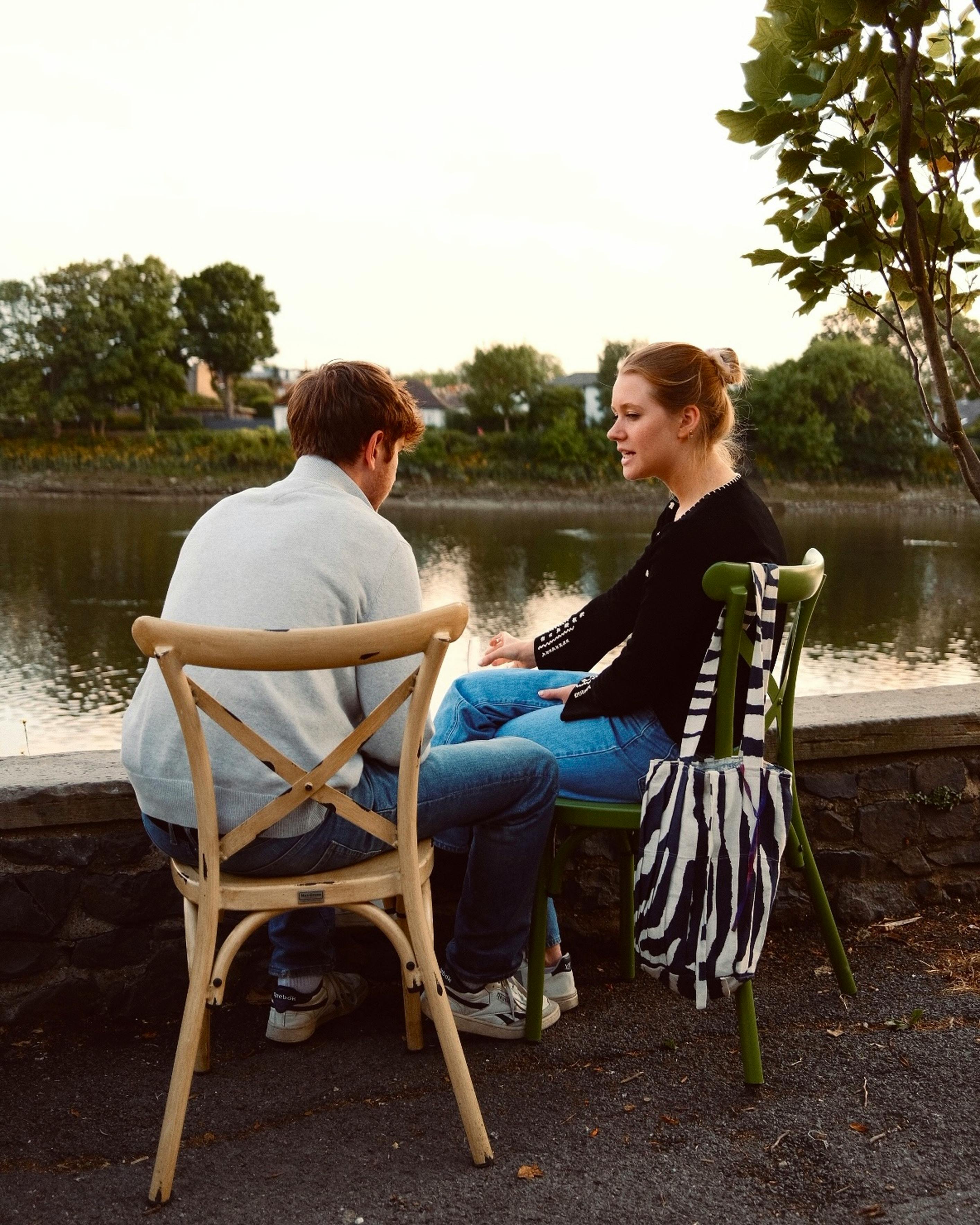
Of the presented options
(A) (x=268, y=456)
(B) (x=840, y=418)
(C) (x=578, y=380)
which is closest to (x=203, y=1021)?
(A) (x=268, y=456)

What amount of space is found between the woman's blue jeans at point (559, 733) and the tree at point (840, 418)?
59543mm

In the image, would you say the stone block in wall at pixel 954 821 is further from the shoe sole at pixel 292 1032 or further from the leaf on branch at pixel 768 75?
the leaf on branch at pixel 768 75

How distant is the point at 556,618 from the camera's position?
78.1 feet

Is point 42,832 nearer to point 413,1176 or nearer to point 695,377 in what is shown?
point 413,1176

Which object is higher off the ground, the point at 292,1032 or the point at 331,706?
the point at 331,706

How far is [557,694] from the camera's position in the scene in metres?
2.59

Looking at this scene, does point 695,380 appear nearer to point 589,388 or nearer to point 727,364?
point 727,364

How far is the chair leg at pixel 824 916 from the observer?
2.59m

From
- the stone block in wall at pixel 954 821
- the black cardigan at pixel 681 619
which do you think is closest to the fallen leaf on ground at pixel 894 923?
the stone block in wall at pixel 954 821

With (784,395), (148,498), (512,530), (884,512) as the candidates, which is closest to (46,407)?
(148,498)

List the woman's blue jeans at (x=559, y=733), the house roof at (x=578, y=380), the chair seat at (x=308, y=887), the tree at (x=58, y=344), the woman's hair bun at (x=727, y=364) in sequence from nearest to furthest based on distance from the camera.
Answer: the chair seat at (x=308, y=887) < the woman's blue jeans at (x=559, y=733) < the woman's hair bun at (x=727, y=364) < the tree at (x=58, y=344) < the house roof at (x=578, y=380)

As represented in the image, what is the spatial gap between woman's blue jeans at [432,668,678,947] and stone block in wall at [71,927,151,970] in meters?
0.68

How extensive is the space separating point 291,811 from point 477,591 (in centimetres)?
2517

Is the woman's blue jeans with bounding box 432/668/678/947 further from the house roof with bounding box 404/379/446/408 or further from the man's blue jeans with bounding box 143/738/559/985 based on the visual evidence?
the house roof with bounding box 404/379/446/408
